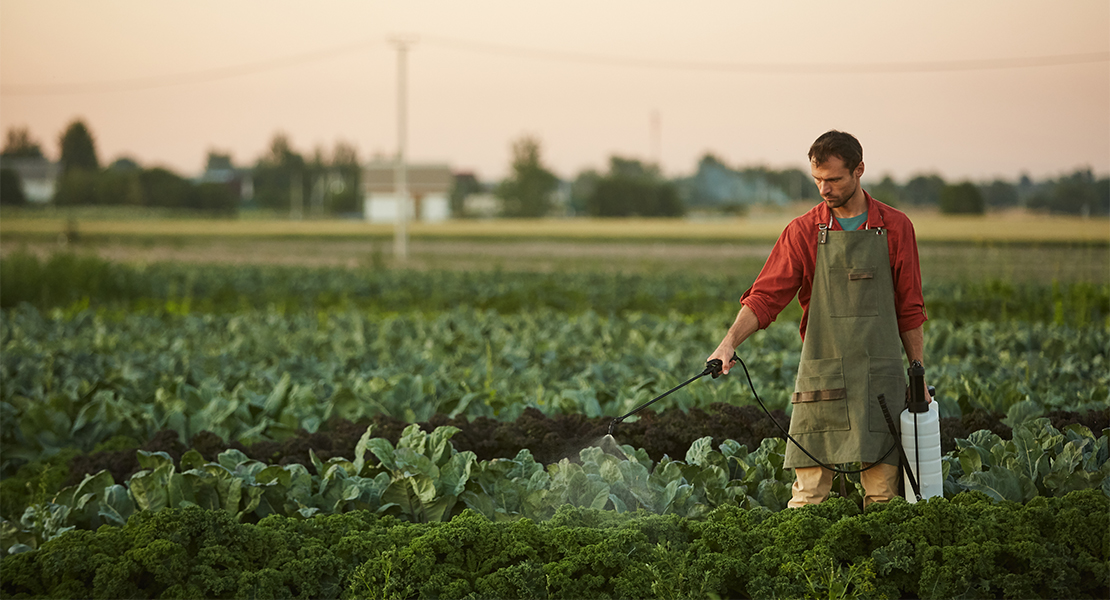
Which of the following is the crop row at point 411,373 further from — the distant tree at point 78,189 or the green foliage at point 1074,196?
the distant tree at point 78,189

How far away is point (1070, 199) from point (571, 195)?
35927 mm

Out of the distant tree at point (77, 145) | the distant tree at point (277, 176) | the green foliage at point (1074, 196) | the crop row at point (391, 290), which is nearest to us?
the green foliage at point (1074, 196)

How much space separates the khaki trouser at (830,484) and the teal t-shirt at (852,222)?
33.2 inches

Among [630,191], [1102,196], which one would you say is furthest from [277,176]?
[1102,196]

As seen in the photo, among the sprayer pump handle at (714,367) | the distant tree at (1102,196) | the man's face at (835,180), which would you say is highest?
the distant tree at (1102,196)

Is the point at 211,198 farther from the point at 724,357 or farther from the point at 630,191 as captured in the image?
the point at 724,357

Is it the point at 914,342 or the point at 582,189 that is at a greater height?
the point at 582,189

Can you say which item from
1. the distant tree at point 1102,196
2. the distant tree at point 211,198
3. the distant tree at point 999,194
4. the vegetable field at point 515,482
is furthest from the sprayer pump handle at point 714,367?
the distant tree at point 211,198

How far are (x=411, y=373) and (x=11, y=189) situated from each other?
102ft

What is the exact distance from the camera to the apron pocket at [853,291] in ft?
9.99

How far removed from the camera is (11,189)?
32.0 meters

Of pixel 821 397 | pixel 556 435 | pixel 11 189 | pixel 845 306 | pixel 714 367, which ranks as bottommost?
pixel 556 435

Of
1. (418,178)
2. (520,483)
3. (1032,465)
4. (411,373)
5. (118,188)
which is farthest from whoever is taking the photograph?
(418,178)

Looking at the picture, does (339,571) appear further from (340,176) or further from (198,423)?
(340,176)
